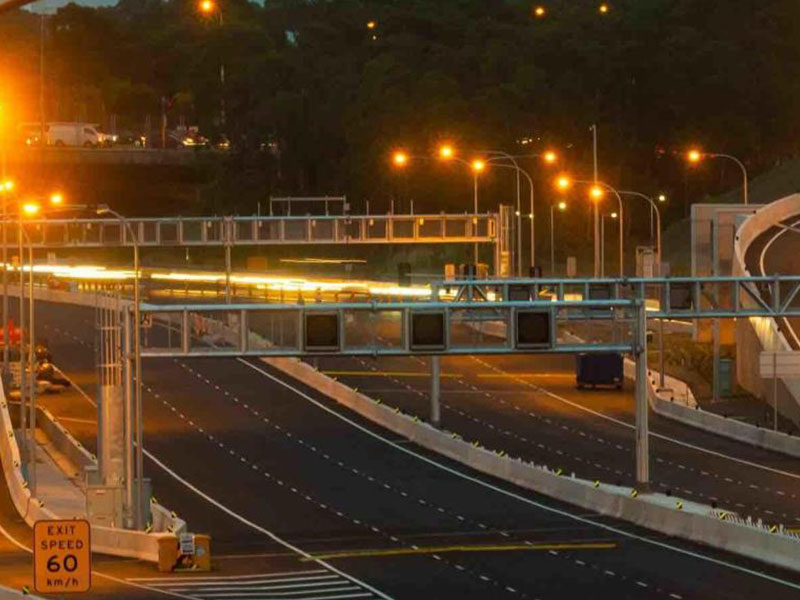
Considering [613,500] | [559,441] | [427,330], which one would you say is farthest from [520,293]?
[613,500]

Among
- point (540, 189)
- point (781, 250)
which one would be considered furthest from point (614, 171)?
point (781, 250)

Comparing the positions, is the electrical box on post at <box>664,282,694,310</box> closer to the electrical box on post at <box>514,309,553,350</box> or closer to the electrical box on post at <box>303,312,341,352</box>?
the electrical box on post at <box>514,309,553,350</box>

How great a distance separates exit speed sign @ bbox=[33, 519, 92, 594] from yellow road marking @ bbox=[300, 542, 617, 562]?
24618 mm

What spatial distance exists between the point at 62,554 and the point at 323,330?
30380 mm

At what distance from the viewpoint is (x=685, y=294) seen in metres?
62.7

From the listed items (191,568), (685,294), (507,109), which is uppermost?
(507,109)

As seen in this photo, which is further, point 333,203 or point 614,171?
point 333,203

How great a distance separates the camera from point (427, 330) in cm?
5809

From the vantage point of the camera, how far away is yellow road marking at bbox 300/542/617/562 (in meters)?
51.9

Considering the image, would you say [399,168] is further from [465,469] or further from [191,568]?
[191,568]

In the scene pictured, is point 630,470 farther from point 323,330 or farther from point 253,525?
point 323,330

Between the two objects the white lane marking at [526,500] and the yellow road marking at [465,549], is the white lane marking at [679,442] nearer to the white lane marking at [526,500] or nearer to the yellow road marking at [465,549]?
the white lane marking at [526,500]

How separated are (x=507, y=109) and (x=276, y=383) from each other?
78503mm

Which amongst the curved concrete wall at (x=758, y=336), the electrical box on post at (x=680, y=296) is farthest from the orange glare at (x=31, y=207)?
the curved concrete wall at (x=758, y=336)
